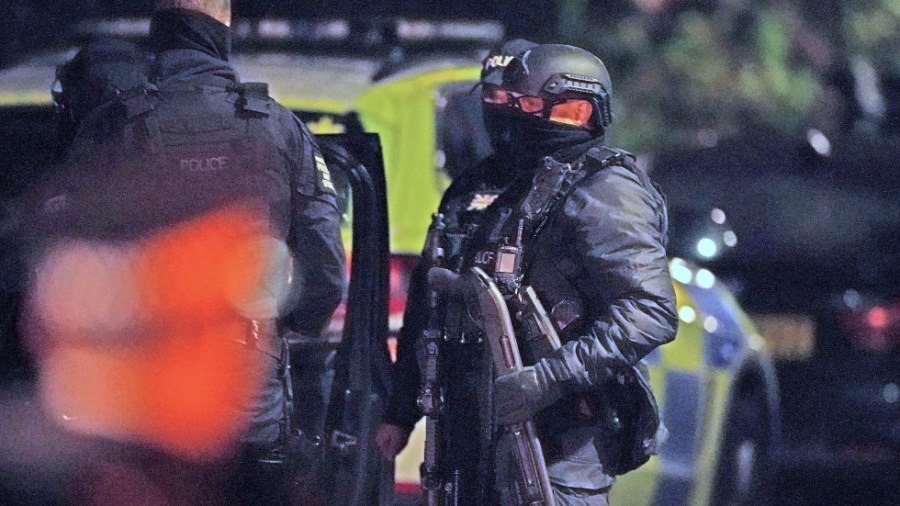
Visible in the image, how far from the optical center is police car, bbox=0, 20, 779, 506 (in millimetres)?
4461

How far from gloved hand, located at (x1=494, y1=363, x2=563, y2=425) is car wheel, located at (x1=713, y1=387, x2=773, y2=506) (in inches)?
102

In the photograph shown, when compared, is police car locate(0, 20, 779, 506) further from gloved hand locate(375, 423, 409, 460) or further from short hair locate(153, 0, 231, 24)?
short hair locate(153, 0, 231, 24)

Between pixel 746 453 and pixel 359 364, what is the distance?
267 cm

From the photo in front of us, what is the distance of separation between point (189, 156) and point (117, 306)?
0.35 m

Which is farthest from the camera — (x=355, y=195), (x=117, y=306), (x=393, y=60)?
(x=393, y=60)

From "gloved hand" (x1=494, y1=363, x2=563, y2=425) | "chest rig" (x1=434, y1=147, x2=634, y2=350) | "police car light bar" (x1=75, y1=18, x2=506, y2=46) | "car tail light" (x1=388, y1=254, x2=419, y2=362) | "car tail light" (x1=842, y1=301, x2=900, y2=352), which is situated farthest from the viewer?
"car tail light" (x1=842, y1=301, x2=900, y2=352)

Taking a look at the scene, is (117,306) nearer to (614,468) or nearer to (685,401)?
(614,468)

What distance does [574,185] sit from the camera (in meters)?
4.03

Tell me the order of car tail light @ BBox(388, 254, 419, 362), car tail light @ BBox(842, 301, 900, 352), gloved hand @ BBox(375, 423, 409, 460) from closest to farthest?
gloved hand @ BBox(375, 423, 409, 460), car tail light @ BBox(388, 254, 419, 362), car tail light @ BBox(842, 301, 900, 352)

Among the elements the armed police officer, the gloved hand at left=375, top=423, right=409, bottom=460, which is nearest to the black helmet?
the armed police officer

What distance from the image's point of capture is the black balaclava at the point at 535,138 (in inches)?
164

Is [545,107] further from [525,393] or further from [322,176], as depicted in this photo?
[525,393]

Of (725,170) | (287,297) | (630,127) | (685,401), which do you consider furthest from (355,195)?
(630,127)

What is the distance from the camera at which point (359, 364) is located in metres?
4.46
